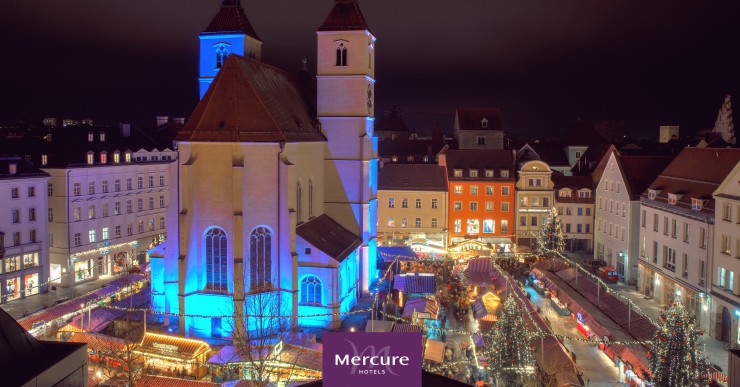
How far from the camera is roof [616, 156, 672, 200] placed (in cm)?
4966

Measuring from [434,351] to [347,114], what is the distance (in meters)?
18.5

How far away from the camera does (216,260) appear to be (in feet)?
112

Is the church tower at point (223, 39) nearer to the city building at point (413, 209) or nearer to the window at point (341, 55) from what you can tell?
the window at point (341, 55)

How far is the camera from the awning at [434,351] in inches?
1179

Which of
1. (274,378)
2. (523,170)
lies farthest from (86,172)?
(523,170)

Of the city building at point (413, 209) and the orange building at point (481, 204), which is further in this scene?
the orange building at point (481, 204)

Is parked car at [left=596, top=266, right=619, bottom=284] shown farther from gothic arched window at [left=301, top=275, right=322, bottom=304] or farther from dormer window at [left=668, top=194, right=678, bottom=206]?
gothic arched window at [left=301, top=275, right=322, bottom=304]

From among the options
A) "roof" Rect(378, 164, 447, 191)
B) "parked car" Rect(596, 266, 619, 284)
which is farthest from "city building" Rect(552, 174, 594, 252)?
"parked car" Rect(596, 266, 619, 284)

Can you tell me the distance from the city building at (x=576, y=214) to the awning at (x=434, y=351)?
34.6 m

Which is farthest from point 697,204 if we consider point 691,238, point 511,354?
point 511,354

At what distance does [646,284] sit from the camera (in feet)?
149

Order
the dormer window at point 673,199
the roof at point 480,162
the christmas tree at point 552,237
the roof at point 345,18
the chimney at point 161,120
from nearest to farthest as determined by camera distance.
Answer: the dormer window at point 673,199, the roof at point 345,18, the christmas tree at point 552,237, the roof at point 480,162, the chimney at point 161,120

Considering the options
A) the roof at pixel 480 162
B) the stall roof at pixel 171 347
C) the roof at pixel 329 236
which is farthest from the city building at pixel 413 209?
the stall roof at pixel 171 347

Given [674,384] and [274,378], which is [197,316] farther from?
[674,384]
